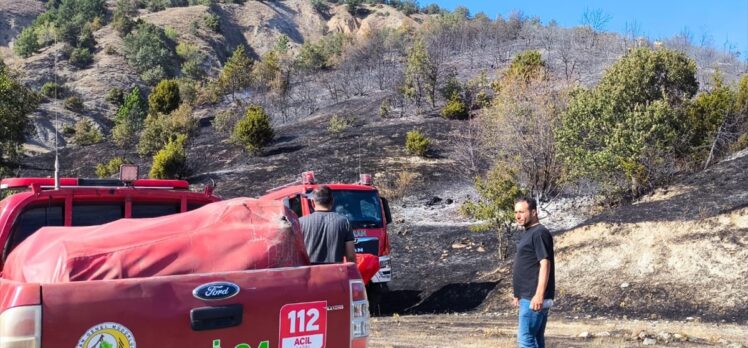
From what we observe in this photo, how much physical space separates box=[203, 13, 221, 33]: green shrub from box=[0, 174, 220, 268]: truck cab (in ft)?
285

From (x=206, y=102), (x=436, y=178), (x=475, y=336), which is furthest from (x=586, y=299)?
(x=206, y=102)

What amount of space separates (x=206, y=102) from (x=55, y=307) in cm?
5416

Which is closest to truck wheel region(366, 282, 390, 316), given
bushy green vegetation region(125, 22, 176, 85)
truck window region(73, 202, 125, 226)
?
truck window region(73, 202, 125, 226)

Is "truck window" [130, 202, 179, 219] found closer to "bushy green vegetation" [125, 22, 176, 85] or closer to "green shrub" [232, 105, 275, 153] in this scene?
"green shrub" [232, 105, 275, 153]

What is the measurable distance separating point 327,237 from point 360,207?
22.1 ft

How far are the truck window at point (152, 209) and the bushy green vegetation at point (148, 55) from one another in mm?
60888

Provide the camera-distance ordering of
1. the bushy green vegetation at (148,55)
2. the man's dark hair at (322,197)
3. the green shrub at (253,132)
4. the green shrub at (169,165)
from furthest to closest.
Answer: the bushy green vegetation at (148,55) → the green shrub at (253,132) → the green shrub at (169,165) → the man's dark hair at (322,197)

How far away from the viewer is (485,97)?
39406 mm

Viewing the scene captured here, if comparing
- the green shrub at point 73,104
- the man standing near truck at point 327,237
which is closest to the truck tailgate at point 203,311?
the man standing near truck at point 327,237

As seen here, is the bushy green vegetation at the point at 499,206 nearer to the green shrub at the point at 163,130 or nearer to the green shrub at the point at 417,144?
the green shrub at the point at 417,144

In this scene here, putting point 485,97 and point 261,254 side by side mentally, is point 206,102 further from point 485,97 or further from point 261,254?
point 261,254

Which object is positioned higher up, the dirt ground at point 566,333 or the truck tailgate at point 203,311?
the truck tailgate at point 203,311

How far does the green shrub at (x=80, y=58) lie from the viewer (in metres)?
63.9

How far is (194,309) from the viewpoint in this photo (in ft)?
12.0
